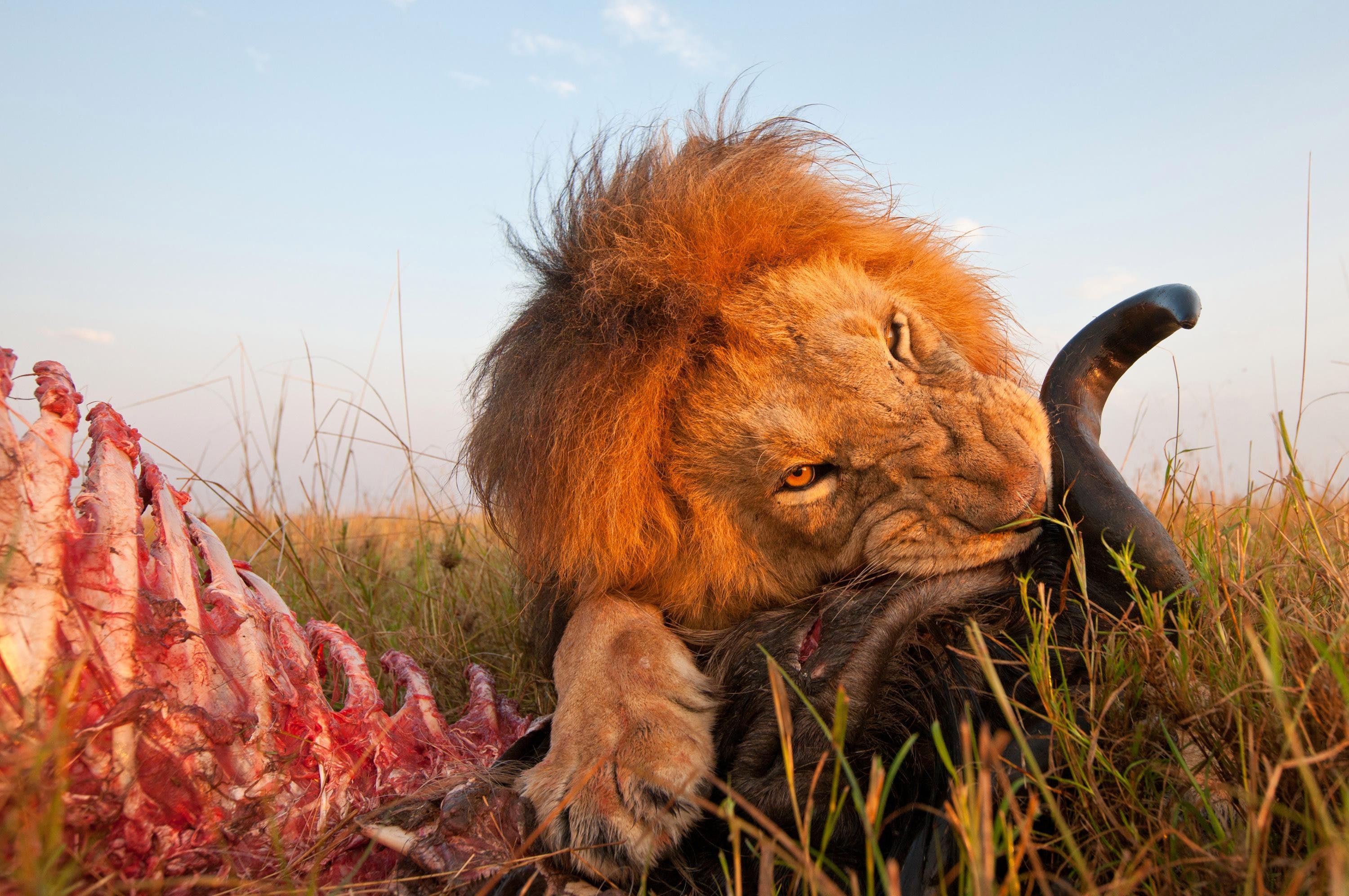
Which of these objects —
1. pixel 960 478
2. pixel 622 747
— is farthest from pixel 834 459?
pixel 622 747

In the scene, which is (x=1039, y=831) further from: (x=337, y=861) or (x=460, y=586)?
(x=460, y=586)

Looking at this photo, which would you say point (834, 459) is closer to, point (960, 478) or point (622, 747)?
point (960, 478)

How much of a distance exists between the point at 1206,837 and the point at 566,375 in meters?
1.49

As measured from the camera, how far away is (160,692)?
1423 millimetres

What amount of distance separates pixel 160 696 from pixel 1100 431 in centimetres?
196

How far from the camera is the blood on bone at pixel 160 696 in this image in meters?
1.33

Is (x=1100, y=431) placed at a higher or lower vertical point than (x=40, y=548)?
higher

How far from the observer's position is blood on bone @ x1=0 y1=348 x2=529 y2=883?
52.2 inches

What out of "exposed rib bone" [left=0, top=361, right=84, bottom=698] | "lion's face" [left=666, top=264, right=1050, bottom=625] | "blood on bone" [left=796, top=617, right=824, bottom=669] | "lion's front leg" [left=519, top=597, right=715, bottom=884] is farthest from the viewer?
"lion's face" [left=666, top=264, right=1050, bottom=625]

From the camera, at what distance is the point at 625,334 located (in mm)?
1990

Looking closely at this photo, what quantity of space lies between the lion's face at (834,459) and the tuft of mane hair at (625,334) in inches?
3.0

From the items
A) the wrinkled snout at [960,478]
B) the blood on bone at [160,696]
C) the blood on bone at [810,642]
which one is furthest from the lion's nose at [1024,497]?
the blood on bone at [160,696]

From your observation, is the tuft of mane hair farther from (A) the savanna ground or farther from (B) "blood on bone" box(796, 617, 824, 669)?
(A) the savanna ground

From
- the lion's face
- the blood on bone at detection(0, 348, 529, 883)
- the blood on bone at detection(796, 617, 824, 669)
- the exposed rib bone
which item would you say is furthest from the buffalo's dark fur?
the exposed rib bone
